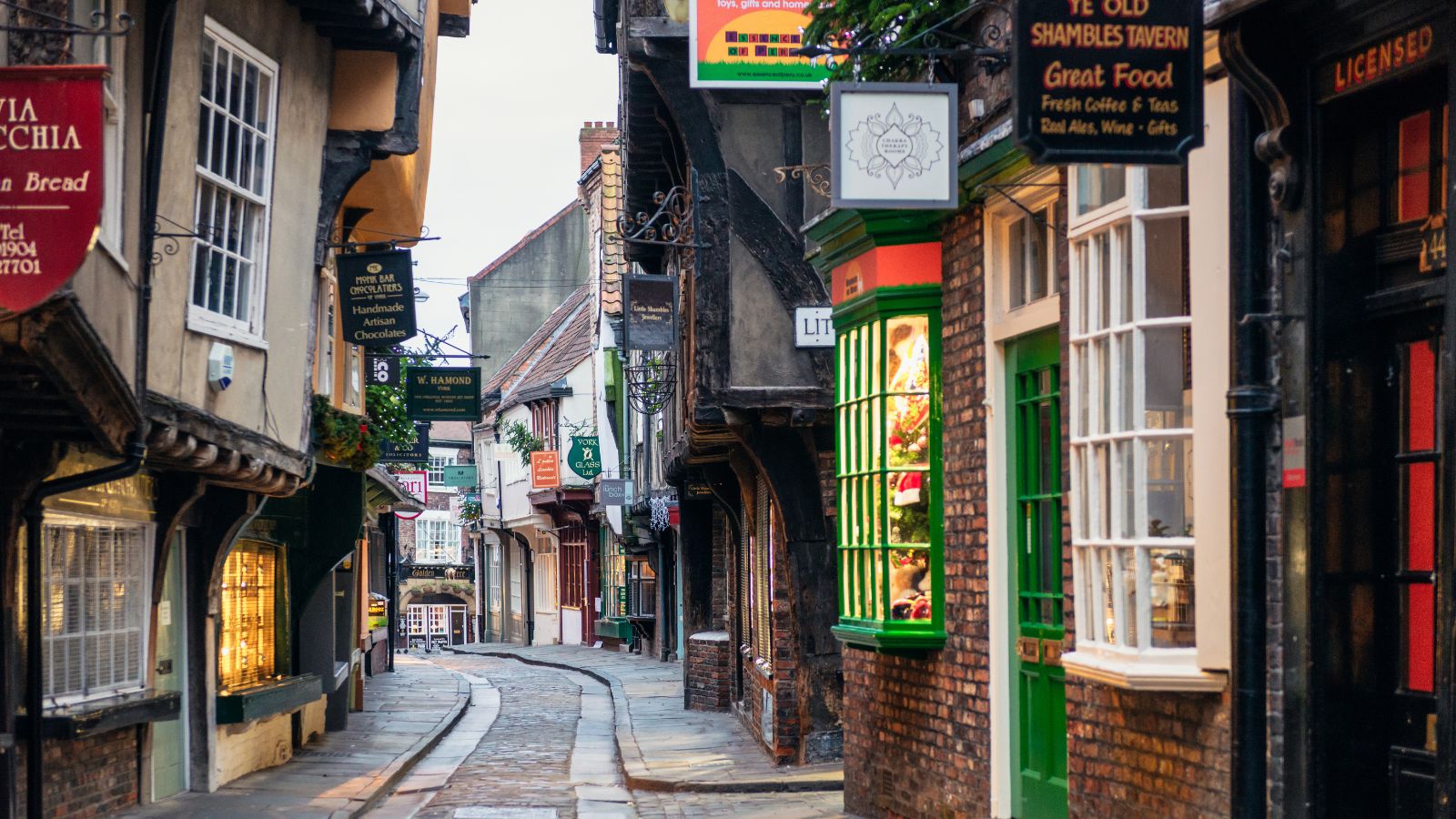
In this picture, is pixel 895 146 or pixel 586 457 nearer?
pixel 895 146

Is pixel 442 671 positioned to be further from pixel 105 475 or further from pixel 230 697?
pixel 105 475

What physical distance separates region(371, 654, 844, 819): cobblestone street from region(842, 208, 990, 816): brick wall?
75.1 inches

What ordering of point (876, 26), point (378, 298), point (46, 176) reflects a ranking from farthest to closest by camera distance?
1. point (378, 298)
2. point (876, 26)
3. point (46, 176)

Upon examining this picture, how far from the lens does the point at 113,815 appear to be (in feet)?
41.7

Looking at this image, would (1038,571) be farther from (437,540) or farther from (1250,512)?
(437,540)

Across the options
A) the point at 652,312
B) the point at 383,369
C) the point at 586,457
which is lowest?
the point at 586,457

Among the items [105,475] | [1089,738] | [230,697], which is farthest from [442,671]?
[1089,738]

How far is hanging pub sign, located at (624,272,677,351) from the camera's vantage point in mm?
19547

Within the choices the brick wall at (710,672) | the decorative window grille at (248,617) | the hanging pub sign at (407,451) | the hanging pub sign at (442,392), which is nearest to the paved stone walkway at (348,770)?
the decorative window grille at (248,617)

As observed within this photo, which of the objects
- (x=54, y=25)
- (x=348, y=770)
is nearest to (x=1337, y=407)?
(x=54, y=25)

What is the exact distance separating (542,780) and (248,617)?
10.9 feet

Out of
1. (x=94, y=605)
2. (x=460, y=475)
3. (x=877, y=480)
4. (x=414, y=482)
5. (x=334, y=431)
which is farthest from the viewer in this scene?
(x=460, y=475)

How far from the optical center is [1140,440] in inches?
294

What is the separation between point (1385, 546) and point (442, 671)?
3034cm
